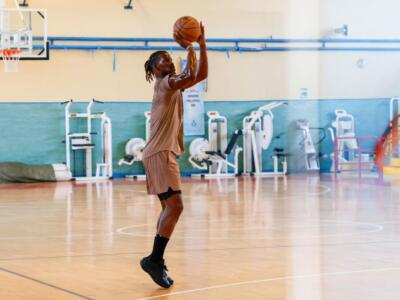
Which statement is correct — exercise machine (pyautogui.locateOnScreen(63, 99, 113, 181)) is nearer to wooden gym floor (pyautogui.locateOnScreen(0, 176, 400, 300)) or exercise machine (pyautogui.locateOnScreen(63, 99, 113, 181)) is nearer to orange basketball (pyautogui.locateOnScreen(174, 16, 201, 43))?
wooden gym floor (pyautogui.locateOnScreen(0, 176, 400, 300))

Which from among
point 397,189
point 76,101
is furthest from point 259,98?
point 397,189

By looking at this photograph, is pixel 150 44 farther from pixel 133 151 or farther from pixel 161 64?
pixel 161 64

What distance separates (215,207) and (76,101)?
6.33 meters

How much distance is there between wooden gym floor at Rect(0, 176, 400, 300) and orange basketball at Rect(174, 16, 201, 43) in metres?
1.35

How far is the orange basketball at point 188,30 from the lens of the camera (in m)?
4.54

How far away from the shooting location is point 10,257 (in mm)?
5996

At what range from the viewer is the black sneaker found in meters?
4.61

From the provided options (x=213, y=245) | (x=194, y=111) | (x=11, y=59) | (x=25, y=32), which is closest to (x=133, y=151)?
(x=194, y=111)

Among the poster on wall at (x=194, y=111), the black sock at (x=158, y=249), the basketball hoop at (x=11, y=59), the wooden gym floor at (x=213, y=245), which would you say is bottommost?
the wooden gym floor at (x=213, y=245)

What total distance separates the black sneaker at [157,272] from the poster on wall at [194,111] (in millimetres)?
11271

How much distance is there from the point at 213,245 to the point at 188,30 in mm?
2406

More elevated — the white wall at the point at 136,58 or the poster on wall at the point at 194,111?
the white wall at the point at 136,58

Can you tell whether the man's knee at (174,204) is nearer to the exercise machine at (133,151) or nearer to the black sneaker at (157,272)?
the black sneaker at (157,272)

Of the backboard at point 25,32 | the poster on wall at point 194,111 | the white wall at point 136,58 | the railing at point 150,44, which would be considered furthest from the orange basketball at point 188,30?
the poster on wall at point 194,111
